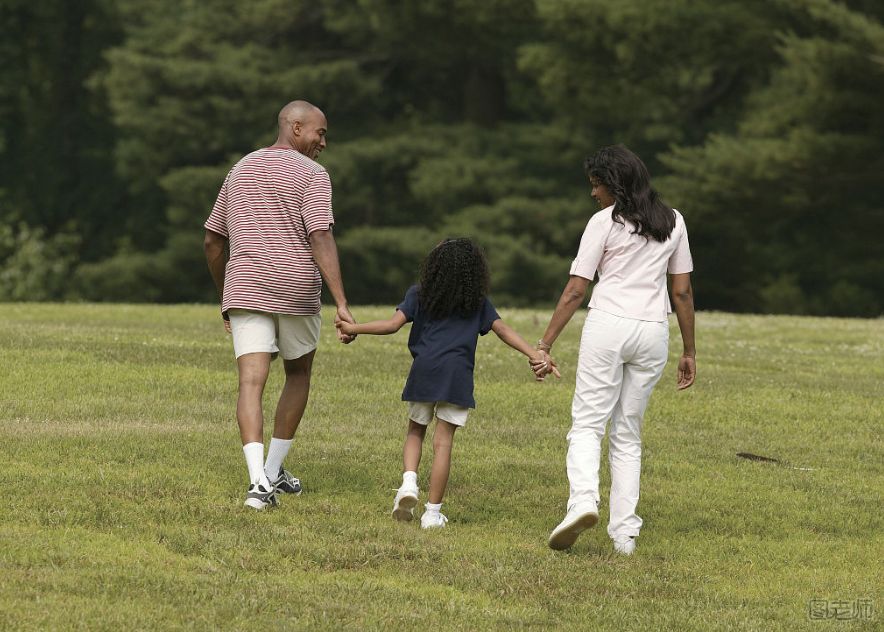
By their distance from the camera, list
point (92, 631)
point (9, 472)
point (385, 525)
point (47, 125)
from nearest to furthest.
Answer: point (92, 631), point (385, 525), point (9, 472), point (47, 125)

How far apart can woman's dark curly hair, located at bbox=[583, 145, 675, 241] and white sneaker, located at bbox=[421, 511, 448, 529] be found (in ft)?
5.86

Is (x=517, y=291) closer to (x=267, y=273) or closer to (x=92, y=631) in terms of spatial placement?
(x=267, y=273)

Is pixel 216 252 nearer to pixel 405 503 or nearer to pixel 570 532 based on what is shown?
pixel 405 503

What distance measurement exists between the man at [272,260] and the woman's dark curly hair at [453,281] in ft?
1.44

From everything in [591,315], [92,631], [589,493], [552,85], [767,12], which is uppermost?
[767,12]

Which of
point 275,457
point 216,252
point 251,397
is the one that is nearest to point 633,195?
point 251,397

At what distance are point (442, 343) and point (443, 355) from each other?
65 millimetres

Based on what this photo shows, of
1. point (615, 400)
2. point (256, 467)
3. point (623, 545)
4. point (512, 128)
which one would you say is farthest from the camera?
point (512, 128)

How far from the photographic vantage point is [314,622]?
18.9 feet

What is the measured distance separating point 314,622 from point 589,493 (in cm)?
171

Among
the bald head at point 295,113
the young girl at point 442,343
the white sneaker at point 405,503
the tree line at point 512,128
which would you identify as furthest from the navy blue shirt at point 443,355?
the tree line at point 512,128

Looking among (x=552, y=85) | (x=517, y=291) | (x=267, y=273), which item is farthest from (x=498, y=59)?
(x=267, y=273)

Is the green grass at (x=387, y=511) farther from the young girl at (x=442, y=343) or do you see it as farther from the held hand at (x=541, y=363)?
the held hand at (x=541, y=363)

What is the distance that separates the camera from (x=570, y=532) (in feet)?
22.7
